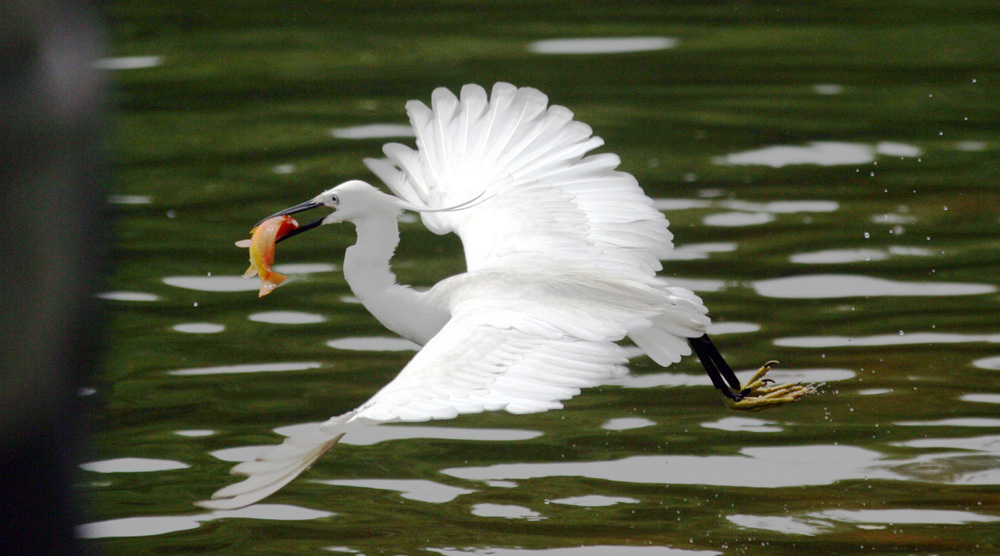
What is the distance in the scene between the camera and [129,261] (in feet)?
18.6

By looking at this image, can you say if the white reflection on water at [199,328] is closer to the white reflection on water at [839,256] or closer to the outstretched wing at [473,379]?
the outstretched wing at [473,379]

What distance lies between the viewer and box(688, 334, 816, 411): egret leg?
378 centimetres

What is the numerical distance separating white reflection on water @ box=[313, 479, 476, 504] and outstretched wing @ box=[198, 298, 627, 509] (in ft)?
2.40

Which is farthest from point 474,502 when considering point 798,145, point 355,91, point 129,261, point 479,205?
point 355,91

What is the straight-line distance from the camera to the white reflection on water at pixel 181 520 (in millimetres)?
3451

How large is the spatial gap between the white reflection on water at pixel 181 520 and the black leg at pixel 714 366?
112cm

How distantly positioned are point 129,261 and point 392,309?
8.19 ft

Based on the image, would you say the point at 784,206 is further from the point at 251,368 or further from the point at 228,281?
the point at 251,368

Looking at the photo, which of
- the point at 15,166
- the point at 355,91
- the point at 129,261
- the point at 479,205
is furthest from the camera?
the point at 355,91

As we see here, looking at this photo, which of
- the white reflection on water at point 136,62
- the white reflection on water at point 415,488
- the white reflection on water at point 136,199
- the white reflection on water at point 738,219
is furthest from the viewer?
the white reflection on water at point 136,62

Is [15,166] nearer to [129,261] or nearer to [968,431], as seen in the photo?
[968,431]

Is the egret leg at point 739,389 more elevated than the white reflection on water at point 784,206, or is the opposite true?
the white reflection on water at point 784,206

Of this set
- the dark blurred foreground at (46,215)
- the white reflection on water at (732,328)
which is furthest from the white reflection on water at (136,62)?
the dark blurred foreground at (46,215)

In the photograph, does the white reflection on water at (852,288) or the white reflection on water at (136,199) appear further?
the white reflection on water at (136,199)
